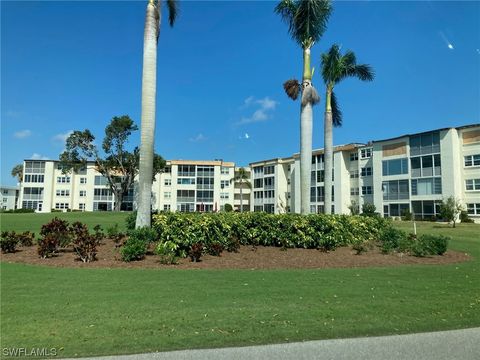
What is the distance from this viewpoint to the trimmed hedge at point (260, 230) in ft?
39.5

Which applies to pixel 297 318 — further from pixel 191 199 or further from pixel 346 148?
pixel 191 199

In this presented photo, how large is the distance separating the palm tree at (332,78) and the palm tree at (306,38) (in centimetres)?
348

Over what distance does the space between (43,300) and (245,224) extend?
8.09m

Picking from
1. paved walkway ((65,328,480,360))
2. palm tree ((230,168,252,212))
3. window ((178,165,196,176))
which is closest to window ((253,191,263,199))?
palm tree ((230,168,252,212))

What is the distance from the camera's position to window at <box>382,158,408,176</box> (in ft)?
175

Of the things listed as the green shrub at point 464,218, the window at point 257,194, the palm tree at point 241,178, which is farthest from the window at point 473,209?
the palm tree at point 241,178

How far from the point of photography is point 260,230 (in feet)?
45.9

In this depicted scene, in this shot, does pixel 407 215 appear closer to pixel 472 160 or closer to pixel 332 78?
pixel 472 160

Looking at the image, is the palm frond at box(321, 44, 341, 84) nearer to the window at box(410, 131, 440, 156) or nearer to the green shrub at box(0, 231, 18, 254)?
the green shrub at box(0, 231, 18, 254)

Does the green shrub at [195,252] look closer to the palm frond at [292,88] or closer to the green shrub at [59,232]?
the green shrub at [59,232]

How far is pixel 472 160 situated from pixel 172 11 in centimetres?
4184

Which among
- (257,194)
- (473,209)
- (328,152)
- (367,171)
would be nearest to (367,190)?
(367,171)

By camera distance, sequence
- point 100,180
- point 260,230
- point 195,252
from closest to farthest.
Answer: point 195,252 < point 260,230 < point 100,180

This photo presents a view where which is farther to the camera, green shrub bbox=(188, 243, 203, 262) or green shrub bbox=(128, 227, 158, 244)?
green shrub bbox=(128, 227, 158, 244)
